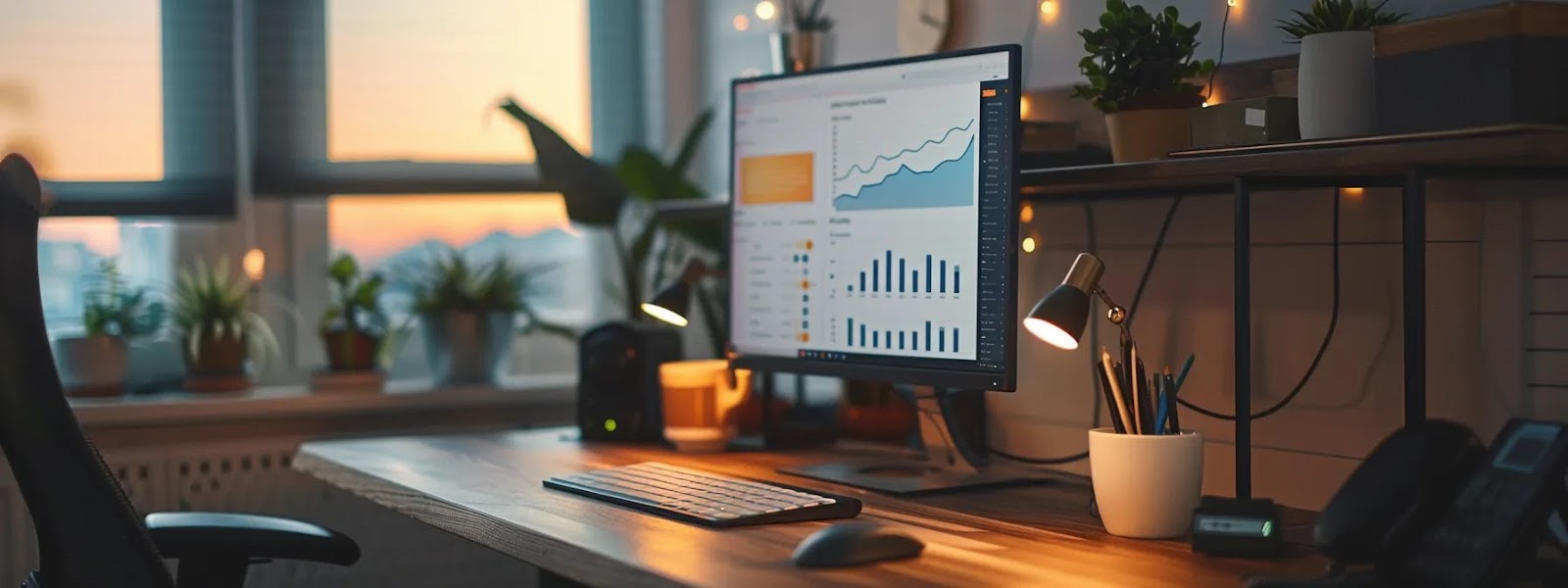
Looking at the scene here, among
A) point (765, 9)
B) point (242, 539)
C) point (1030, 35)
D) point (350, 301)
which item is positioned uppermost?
point (765, 9)

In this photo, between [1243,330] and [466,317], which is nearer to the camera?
[1243,330]

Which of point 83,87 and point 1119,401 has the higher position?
point 83,87

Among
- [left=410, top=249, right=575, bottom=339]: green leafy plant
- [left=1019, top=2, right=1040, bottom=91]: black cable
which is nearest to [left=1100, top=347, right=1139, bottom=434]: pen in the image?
[left=1019, top=2, right=1040, bottom=91]: black cable

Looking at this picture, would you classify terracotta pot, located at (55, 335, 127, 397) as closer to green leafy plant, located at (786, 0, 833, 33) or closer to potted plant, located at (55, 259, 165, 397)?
potted plant, located at (55, 259, 165, 397)

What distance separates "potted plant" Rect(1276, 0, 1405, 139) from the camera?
4.50ft

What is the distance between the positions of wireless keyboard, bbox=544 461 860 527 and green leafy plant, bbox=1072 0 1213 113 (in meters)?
0.51

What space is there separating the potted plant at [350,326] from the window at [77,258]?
319mm

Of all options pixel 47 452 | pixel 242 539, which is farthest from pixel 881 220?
pixel 47 452

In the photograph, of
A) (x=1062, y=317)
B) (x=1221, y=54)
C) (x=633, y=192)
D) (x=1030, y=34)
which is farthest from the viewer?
(x=633, y=192)

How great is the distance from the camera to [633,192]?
110 inches

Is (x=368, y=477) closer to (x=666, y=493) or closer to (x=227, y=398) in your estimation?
(x=666, y=493)

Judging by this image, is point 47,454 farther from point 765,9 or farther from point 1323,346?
point 765,9

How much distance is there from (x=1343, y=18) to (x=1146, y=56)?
22 centimetres

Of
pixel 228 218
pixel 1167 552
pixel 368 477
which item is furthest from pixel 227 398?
pixel 1167 552
